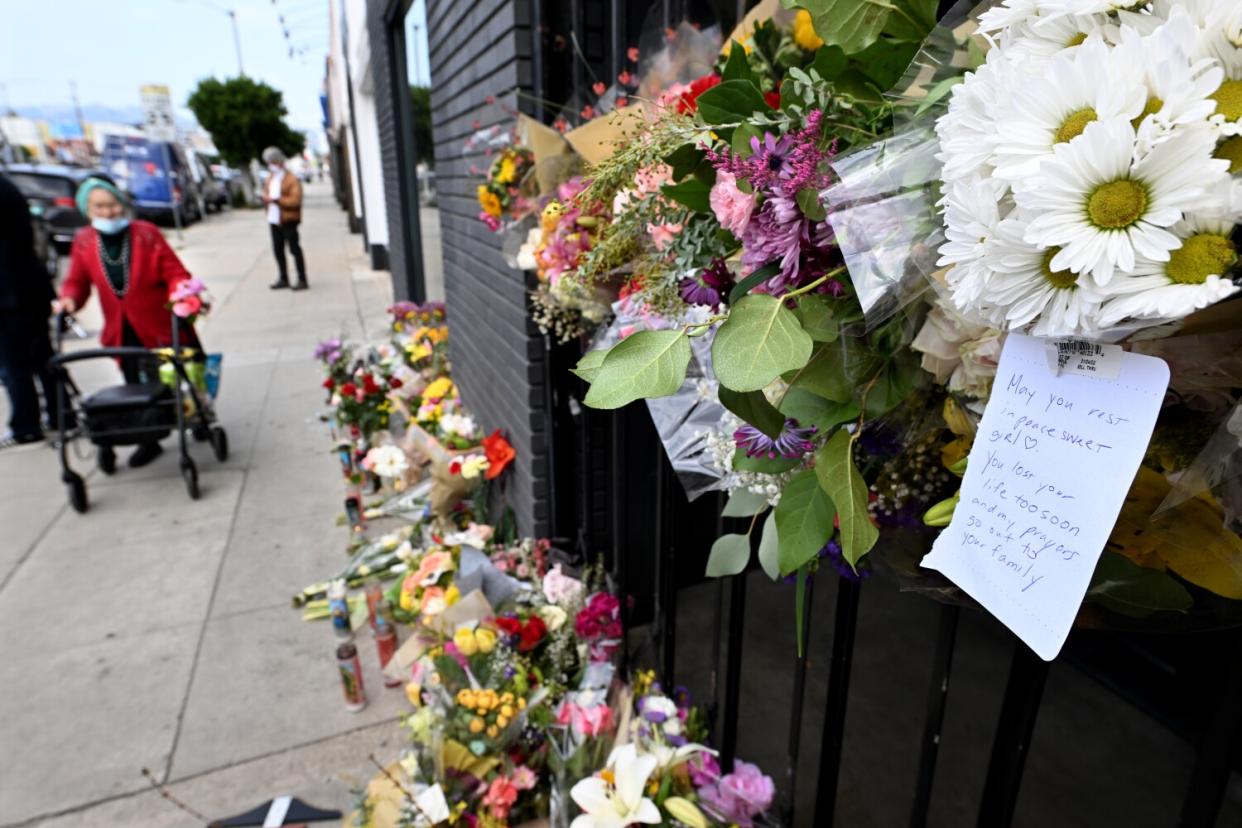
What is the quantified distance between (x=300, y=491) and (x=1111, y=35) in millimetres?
4979

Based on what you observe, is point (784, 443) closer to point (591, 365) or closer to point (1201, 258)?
point (591, 365)

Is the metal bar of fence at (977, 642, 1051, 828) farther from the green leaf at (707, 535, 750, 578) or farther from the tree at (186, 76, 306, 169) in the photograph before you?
the tree at (186, 76, 306, 169)

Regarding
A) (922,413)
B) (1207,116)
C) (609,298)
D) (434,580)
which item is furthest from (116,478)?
(1207,116)

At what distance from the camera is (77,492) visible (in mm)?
4430

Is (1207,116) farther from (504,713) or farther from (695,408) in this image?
(504,713)

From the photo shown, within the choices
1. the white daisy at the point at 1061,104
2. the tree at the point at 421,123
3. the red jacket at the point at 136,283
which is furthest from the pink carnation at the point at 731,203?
the tree at the point at 421,123

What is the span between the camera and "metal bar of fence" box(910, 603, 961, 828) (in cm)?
112

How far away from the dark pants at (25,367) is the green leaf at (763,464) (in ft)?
20.1

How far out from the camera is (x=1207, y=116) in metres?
0.44

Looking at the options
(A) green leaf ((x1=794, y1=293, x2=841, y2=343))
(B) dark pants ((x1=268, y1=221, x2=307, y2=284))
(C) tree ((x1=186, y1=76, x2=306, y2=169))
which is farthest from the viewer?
(C) tree ((x1=186, y1=76, x2=306, y2=169))

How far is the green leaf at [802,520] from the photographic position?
0.85m

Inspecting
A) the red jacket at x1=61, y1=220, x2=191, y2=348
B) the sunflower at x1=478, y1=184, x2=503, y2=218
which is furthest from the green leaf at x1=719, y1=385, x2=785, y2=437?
the red jacket at x1=61, y1=220, x2=191, y2=348

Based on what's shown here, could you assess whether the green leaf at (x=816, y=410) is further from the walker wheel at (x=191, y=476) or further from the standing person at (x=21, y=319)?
the standing person at (x=21, y=319)

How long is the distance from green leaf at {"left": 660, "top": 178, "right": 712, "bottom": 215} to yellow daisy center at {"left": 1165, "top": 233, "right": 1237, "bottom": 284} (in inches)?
24.0
